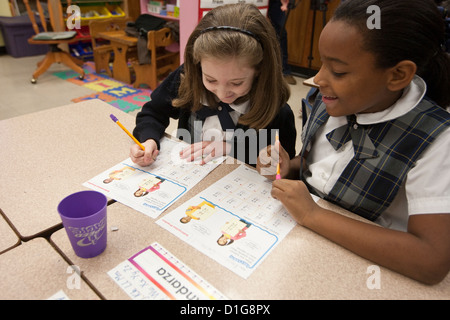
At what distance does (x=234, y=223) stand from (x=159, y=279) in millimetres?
219

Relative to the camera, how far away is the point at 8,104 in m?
3.07

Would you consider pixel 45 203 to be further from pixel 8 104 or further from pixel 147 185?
pixel 8 104

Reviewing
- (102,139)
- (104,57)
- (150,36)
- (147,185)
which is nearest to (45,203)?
(147,185)

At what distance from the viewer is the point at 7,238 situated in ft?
2.26

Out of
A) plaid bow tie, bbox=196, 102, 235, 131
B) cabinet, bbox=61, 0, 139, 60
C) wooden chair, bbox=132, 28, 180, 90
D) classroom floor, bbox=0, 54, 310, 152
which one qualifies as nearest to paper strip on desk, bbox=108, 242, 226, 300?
plaid bow tie, bbox=196, 102, 235, 131

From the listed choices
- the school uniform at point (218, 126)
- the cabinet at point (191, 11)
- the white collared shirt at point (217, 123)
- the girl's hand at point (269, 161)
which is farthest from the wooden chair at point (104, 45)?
the girl's hand at point (269, 161)

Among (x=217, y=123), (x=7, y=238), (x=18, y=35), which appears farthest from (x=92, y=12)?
(x=7, y=238)

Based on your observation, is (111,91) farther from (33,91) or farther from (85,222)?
(85,222)

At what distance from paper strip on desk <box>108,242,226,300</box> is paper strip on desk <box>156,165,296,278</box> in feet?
0.21

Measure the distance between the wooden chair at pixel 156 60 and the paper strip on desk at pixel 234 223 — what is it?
2796 millimetres

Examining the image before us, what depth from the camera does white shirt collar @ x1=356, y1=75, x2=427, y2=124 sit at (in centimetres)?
73

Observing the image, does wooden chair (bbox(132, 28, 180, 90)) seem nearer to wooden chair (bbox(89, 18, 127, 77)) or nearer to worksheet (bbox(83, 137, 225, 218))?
wooden chair (bbox(89, 18, 127, 77))

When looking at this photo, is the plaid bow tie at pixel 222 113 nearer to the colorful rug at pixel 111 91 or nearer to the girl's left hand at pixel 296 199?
the girl's left hand at pixel 296 199

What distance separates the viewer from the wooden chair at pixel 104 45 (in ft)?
12.5
